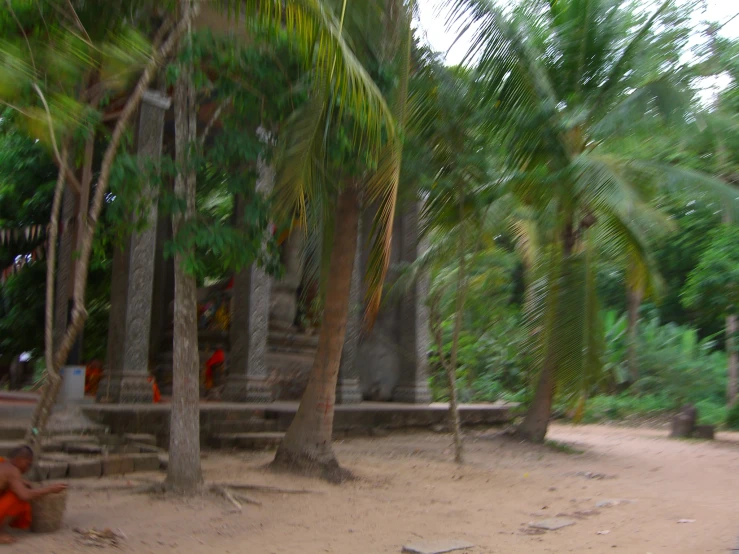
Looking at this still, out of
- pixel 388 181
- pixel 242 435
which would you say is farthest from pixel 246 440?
pixel 388 181

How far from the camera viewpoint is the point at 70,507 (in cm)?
636

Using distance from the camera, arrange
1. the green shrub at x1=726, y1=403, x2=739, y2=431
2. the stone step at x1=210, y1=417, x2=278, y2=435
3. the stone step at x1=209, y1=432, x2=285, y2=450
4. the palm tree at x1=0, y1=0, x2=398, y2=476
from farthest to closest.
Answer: the green shrub at x1=726, y1=403, x2=739, y2=431
the stone step at x1=210, y1=417, x2=278, y2=435
the stone step at x1=209, y1=432, x2=285, y2=450
the palm tree at x1=0, y1=0, x2=398, y2=476

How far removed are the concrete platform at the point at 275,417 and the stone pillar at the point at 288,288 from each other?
201 centimetres

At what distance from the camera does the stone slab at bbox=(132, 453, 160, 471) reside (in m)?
8.11

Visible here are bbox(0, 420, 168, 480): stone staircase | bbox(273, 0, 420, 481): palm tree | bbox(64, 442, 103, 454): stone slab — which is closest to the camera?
bbox(0, 420, 168, 480): stone staircase

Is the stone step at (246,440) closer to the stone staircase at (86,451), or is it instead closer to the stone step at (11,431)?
the stone staircase at (86,451)

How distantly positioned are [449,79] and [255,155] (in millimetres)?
3200

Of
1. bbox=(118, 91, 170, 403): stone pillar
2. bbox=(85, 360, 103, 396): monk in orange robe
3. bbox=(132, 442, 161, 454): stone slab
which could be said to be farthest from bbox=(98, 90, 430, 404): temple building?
bbox=(132, 442, 161, 454): stone slab

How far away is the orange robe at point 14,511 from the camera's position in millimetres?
5270

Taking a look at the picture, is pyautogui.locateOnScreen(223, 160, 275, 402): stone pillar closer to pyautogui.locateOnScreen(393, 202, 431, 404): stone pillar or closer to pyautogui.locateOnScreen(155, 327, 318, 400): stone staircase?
pyautogui.locateOnScreen(155, 327, 318, 400): stone staircase

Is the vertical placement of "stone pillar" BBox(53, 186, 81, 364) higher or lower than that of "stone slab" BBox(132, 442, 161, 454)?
higher

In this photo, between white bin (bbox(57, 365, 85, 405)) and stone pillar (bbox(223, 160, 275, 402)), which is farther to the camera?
stone pillar (bbox(223, 160, 275, 402))

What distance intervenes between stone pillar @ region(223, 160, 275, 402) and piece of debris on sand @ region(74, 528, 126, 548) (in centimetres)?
649

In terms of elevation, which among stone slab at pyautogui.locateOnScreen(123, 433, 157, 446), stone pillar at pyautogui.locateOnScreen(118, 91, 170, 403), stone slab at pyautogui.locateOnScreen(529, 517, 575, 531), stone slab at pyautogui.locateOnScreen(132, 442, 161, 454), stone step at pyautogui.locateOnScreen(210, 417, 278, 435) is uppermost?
stone pillar at pyautogui.locateOnScreen(118, 91, 170, 403)
